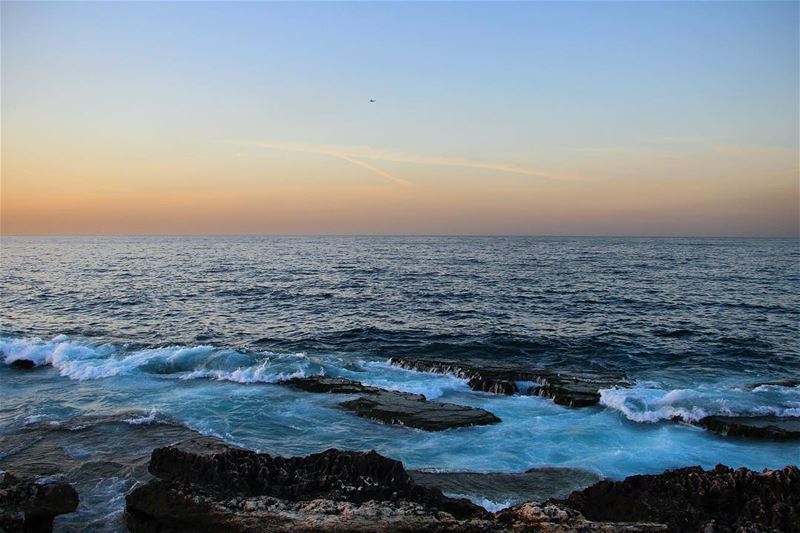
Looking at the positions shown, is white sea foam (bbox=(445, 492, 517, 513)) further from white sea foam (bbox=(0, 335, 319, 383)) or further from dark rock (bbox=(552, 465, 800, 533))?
white sea foam (bbox=(0, 335, 319, 383))

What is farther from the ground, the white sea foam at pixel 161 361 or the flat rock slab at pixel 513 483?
the white sea foam at pixel 161 361

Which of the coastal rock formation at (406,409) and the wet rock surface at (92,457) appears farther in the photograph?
the coastal rock formation at (406,409)

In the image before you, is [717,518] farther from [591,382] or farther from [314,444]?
[591,382]

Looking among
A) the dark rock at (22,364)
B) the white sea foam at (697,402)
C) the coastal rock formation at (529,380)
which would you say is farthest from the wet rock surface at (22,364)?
the white sea foam at (697,402)

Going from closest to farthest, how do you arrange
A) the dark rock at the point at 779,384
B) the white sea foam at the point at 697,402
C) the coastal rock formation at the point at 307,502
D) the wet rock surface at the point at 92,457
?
the coastal rock formation at the point at 307,502 < the wet rock surface at the point at 92,457 < the white sea foam at the point at 697,402 < the dark rock at the point at 779,384

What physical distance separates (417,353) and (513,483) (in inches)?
526

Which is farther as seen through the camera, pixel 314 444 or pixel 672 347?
pixel 672 347

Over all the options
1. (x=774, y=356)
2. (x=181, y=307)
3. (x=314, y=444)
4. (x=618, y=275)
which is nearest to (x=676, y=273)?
(x=618, y=275)

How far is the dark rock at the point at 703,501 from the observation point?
25.6 ft

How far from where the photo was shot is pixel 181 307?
120 feet

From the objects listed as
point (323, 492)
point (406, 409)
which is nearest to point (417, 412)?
point (406, 409)

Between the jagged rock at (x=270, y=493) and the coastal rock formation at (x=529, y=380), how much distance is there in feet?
31.0

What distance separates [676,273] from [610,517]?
194 feet

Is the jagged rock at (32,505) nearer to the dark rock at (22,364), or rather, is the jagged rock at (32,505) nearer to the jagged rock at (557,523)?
the jagged rock at (557,523)
